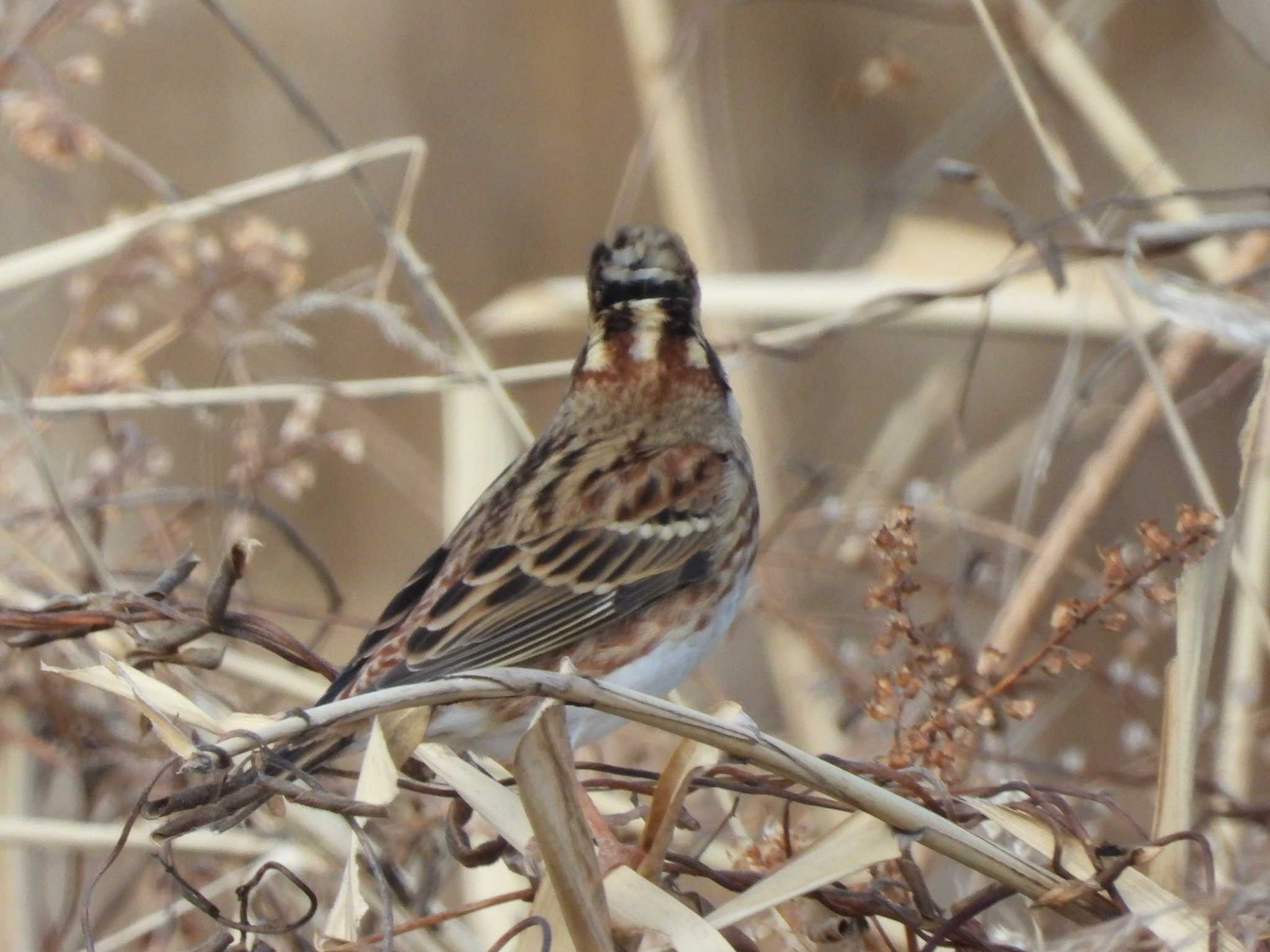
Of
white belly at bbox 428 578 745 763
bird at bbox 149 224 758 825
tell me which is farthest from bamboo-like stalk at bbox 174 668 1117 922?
bird at bbox 149 224 758 825

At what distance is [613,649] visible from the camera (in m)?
2.29

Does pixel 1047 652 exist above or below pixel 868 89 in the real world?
below

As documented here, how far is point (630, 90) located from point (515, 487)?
3407mm

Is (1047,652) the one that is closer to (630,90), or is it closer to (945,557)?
(945,557)

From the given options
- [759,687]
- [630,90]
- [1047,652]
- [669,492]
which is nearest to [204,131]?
[630,90]

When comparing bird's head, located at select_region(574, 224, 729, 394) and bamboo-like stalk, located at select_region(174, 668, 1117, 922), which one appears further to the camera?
bird's head, located at select_region(574, 224, 729, 394)

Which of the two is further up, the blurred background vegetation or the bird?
the blurred background vegetation

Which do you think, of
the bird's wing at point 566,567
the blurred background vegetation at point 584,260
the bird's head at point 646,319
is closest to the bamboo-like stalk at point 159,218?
the blurred background vegetation at point 584,260

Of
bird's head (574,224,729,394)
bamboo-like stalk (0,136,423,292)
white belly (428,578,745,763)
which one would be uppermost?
bamboo-like stalk (0,136,423,292)

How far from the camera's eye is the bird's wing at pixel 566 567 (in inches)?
84.7

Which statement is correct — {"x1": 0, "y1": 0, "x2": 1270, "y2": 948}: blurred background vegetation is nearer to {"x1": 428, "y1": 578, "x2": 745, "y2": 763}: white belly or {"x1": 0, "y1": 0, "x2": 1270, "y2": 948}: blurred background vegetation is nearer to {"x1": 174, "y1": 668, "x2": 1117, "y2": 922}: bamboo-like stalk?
{"x1": 428, "y1": 578, "x2": 745, "y2": 763}: white belly

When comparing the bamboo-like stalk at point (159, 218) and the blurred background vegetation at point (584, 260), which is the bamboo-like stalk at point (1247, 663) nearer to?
the blurred background vegetation at point (584, 260)

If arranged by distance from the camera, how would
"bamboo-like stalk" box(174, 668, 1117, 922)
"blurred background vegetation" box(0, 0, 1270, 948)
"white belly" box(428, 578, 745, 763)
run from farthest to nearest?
"blurred background vegetation" box(0, 0, 1270, 948) → "white belly" box(428, 578, 745, 763) → "bamboo-like stalk" box(174, 668, 1117, 922)

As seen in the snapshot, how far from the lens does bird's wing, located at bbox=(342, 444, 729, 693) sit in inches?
84.7
